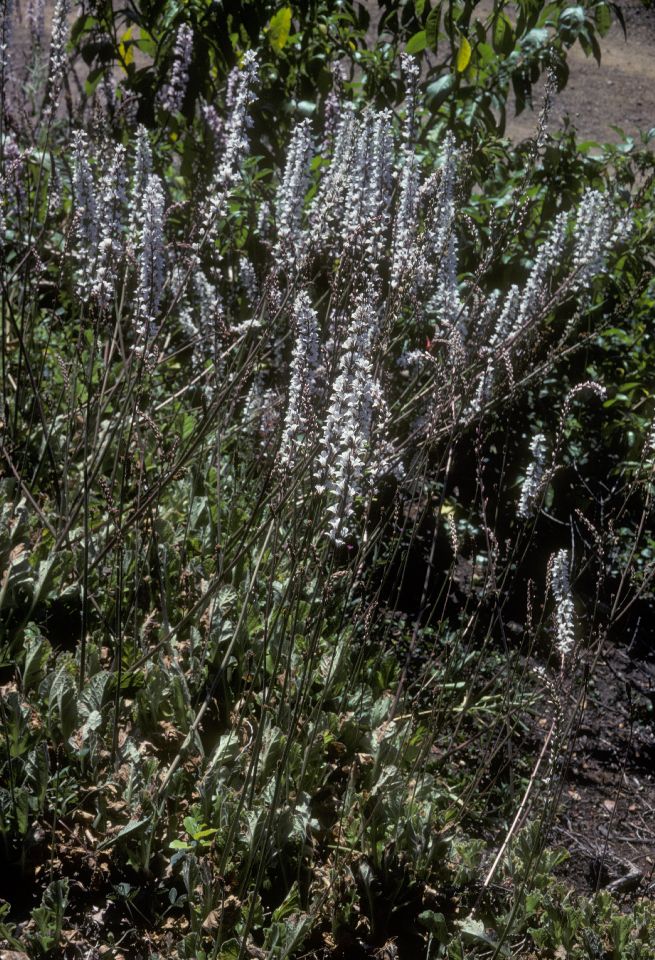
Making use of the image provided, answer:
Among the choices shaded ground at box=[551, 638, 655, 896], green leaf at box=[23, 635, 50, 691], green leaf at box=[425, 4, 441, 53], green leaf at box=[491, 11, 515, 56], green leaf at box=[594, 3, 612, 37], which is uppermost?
green leaf at box=[594, 3, 612, 37]

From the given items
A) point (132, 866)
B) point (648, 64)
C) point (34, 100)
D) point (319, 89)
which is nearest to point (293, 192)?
point (319, 89)

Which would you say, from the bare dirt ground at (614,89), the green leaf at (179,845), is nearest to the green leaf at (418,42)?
the green leaf at (179,845)

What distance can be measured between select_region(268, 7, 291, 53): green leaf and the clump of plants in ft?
1.37

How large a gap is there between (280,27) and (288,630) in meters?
2.68

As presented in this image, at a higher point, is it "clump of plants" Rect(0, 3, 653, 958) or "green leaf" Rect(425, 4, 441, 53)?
"green leaf" Rect(425, 4, 441, 53)

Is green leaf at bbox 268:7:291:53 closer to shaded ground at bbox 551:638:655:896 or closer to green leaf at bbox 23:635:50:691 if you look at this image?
green leaf at bbox 23:635:50:691

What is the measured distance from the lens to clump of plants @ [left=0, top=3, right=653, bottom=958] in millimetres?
2074

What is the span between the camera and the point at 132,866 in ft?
7.25

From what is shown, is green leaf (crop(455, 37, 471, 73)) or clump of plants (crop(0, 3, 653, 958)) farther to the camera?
green leaf (crop(455, 37, 471, 73))

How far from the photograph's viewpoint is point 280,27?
382 cm

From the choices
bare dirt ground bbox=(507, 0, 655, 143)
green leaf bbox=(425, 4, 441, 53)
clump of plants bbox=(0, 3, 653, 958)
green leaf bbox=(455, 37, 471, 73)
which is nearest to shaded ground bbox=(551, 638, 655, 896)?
clump of plants bbox=(0, 3, 653, 958)

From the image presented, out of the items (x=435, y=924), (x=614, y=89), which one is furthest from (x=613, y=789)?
(x=614, y=89)

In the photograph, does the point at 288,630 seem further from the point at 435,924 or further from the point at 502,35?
the point at 502,35

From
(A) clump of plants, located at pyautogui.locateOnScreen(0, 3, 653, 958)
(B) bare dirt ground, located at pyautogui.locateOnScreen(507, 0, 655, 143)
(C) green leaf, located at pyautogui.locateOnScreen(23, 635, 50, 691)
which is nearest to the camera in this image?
(A) clump of plants, located at pyautogui.locateOnScreen(0, 3, 653, 958)
